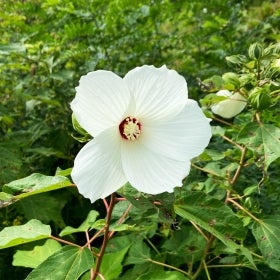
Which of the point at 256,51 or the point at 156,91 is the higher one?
the point at 156,91

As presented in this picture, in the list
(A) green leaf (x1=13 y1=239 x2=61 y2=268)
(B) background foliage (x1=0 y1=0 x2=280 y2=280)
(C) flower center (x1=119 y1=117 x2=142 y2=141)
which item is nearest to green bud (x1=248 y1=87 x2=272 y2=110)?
(B) background foliage (x1=0 y1=0 x2=280 y2=280)

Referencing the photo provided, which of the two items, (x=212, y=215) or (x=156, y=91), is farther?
(x=212, y=215)

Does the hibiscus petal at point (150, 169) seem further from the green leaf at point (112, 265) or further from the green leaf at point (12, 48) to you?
the green leaf at point (12, 48)

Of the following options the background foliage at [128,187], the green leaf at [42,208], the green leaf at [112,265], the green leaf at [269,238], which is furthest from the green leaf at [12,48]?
the green leaf at [269,238]

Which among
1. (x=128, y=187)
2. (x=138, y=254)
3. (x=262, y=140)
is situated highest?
(x=128, y=187)

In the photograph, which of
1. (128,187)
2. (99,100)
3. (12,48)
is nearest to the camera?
(99,100)

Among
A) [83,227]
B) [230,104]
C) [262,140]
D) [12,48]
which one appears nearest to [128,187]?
[83,227]

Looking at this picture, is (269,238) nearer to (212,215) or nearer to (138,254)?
(212,215)
